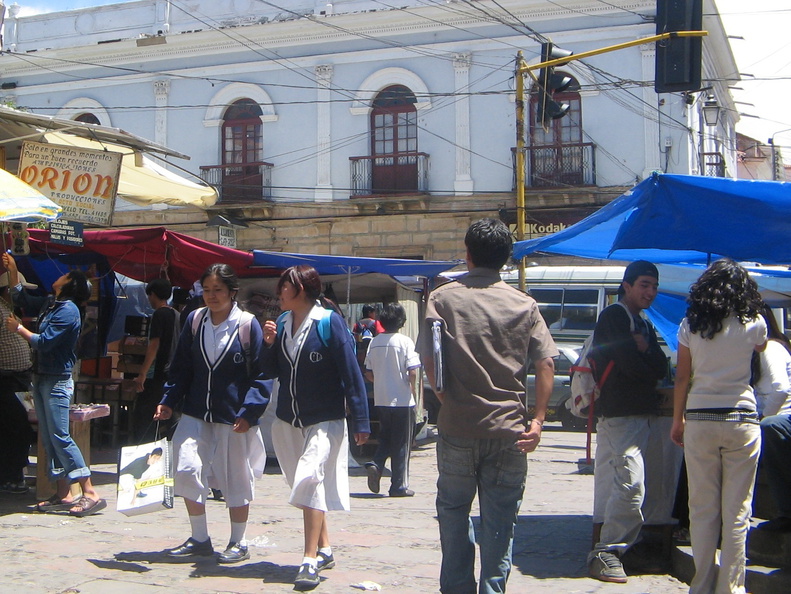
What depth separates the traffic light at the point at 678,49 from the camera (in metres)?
10.6

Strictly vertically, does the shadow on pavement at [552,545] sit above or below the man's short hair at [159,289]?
below

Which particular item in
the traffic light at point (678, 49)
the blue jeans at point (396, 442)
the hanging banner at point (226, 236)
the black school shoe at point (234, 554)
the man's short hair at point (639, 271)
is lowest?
the black school shoe at point (234, 554)

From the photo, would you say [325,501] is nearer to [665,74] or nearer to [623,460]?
[623,460]

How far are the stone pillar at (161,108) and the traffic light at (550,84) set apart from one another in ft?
47.9

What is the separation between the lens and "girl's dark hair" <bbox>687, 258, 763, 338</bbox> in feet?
14.8

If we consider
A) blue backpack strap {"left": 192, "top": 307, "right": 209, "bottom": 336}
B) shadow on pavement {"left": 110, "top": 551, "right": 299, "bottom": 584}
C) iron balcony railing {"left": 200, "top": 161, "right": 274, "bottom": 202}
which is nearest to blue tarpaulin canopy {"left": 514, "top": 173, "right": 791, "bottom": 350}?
blue backpack strap {"left": 192, "top": 307, "right": 209, "bottom": 336}

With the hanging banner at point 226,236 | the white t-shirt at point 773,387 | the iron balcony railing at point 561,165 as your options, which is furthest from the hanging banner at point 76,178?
the hanging banner at point 226,236

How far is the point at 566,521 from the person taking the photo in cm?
704

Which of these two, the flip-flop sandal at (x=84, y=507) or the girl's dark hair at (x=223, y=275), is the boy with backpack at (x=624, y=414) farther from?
the flip-flop sandal at (x=84, y=507)

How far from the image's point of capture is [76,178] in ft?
27.6

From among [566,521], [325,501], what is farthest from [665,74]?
[325,501]

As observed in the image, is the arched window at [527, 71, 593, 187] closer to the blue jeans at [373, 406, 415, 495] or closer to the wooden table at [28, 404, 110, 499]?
the blue jeans at [373, 406, 415, 495]

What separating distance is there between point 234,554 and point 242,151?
21291mm

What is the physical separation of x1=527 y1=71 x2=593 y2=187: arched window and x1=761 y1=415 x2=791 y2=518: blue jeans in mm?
17930
